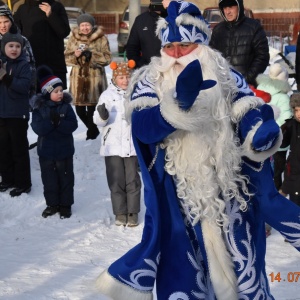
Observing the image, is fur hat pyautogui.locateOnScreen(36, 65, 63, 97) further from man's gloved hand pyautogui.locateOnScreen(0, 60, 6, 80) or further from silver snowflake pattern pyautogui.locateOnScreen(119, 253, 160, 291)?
silver snowflake pattern pyautogui.locateOnScreen(119, 253, 160, 291)

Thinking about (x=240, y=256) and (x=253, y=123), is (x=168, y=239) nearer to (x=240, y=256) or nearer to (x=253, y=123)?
(x=240, y=256)

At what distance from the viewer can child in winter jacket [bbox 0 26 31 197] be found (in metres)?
7.08

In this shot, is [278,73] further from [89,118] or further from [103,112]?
[89,118]

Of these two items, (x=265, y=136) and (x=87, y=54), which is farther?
(x=87, y=54)

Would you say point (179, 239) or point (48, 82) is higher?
point (48, 82)

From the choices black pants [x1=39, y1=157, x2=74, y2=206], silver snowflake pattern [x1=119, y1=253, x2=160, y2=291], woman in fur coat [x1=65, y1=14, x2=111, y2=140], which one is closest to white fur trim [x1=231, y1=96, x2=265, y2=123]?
silver snowflake pattern [x1=119, y1=253, x2=160, y2=291]

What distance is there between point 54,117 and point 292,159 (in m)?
2.21

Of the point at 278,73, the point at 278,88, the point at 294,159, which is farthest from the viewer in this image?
the point at 278,73

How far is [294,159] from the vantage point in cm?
602

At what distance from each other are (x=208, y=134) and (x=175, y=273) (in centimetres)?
66

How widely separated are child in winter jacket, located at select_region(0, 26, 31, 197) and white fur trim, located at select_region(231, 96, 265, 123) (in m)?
4.16

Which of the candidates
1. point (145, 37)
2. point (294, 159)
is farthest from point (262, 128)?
A: point (145, 37)

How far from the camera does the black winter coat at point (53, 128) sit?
258 inches
